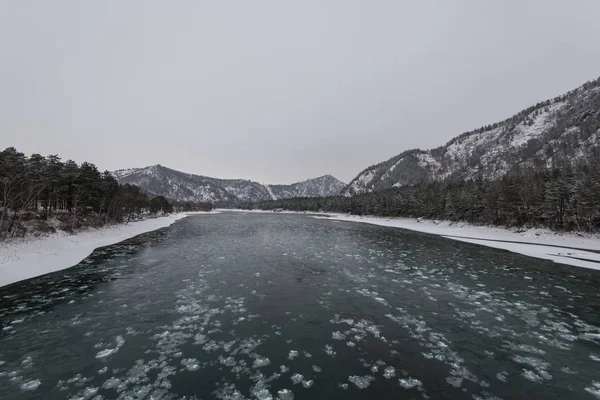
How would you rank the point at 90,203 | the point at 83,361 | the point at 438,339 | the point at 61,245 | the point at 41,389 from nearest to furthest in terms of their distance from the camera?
the point at 41,389 → the point at 83,361 → the point at 438,339 → the point at 61,245 → the point at 90,203

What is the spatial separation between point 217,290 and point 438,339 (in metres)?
13.7

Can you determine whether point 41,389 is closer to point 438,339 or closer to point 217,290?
point 217,290

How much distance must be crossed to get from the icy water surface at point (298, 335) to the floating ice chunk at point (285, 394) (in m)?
0.04

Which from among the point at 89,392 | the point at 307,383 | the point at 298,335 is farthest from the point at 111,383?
the point at 298,335

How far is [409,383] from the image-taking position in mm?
8523

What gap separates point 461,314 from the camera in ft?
47.4

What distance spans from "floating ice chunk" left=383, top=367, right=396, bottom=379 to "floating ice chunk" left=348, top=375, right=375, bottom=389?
1.76 ft

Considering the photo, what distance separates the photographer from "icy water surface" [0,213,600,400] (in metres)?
8.38

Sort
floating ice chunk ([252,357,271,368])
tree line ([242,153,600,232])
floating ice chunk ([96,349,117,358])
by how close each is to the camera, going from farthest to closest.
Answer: tree line ([242,153,600,232]), floating ice chunk ([96,349,117,358]), floating ice chunk ([252,357,271,368])

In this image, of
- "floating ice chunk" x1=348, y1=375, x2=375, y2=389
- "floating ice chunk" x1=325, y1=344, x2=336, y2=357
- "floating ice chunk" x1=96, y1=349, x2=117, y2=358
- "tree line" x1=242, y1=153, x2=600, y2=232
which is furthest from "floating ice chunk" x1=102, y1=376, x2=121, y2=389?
"tree line" x1=242, y1=153, x2=600, y2=232

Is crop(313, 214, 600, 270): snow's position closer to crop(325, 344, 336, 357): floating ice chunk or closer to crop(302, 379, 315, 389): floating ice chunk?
crop(325, 344, 336, 357): floating ice chunk

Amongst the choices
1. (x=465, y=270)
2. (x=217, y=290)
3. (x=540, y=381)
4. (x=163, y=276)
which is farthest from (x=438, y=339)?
(x=163, y=276)

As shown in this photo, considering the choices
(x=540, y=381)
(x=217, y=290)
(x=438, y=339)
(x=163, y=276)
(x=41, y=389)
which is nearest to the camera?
(x=41, y=389)

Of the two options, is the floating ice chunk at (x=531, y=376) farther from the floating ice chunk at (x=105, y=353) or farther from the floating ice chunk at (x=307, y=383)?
the floating ice chunk at (x=105, y=353)
